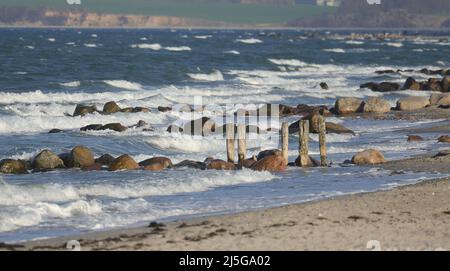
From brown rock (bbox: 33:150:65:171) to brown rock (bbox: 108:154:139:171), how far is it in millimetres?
1283

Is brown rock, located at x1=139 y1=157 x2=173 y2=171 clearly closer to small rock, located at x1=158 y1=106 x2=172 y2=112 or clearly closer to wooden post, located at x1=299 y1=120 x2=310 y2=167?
wooden post, located at x1=299 y1=120 x2=310 y2=167

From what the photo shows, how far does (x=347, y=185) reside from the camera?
18203 millimetres

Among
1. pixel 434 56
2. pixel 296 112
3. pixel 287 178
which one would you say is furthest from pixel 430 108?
pixel 434 56

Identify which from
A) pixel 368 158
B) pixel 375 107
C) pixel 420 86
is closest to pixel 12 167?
pixel 368 158

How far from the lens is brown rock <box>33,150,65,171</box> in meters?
21.1

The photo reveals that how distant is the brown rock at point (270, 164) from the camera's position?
2041cm

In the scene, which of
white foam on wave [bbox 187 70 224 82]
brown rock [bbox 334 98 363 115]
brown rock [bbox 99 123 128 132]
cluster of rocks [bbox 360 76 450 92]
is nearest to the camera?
brown rock [bbox 99 123 128 132]

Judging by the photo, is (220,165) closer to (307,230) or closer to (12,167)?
(12,167)

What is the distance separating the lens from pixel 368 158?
843 inches

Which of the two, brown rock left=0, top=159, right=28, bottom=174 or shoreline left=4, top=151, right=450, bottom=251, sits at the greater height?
shoreline left=4, top=151, right=450, bottom=251

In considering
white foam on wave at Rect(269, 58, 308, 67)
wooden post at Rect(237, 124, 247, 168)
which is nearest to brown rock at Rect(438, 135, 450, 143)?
wooden post at Rect(237, 124, 247, 168)

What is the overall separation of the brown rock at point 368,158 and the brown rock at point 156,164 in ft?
13.2

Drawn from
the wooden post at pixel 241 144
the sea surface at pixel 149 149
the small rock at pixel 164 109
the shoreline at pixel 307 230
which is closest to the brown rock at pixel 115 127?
the sea surface at pixel 149 149
